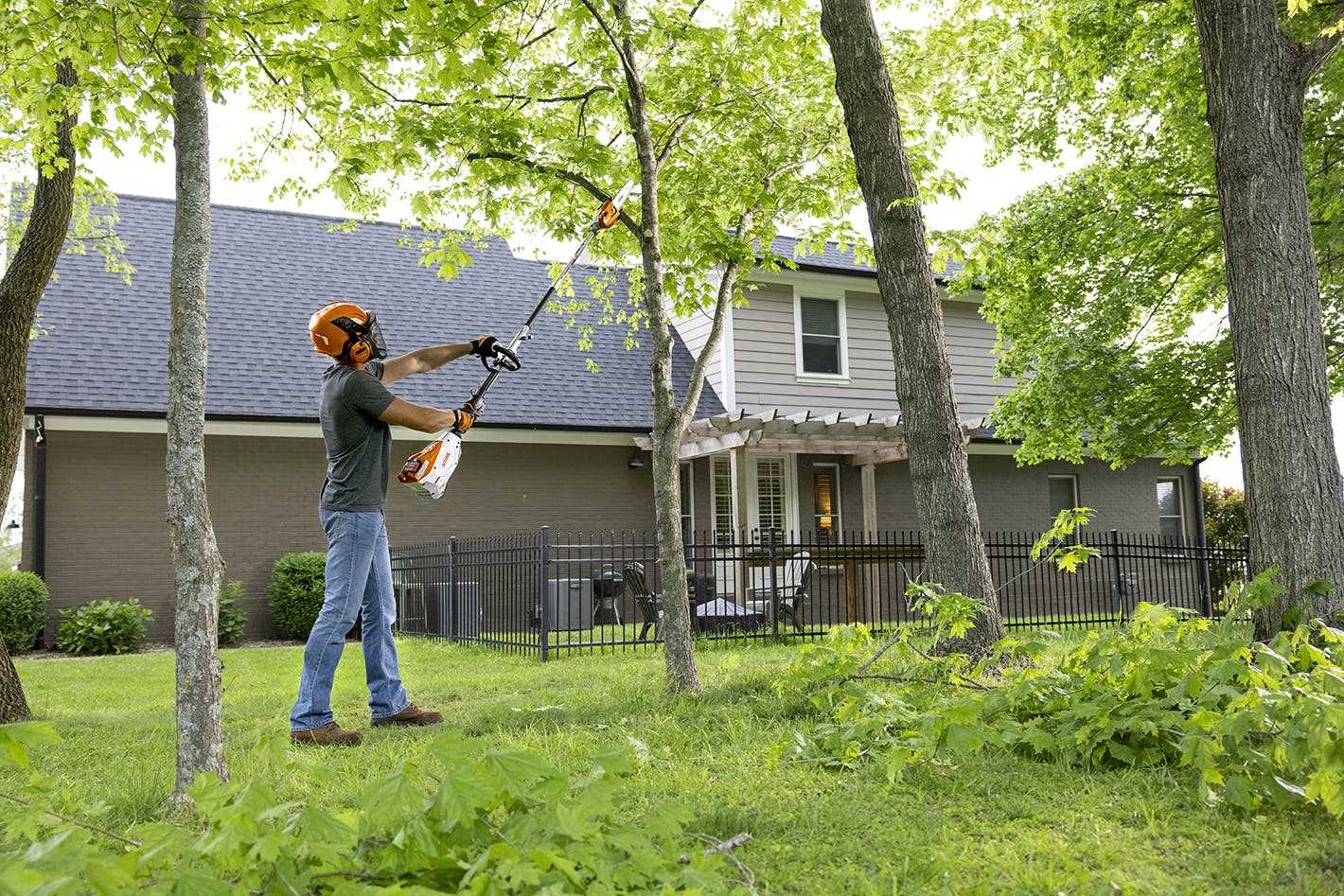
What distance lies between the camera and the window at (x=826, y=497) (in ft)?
53.5

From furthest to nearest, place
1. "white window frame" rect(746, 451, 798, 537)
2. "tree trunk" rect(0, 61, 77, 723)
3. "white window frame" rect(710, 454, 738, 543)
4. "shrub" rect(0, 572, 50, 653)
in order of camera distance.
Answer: "white window frame" rect(746, 451, 798, 537)
"white window frame" rect(710, 454, 738, 543)
"shrub" rect(0, 572, 50, 653)
"tree trunk" rect(0, 61, 77, 723)

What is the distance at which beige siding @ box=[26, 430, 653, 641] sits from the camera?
12898mm

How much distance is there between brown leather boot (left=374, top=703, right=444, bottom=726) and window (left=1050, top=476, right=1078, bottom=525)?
1492 cm

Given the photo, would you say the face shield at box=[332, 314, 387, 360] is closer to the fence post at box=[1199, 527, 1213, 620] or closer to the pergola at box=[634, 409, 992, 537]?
the pergola at box=[634, 409, 992, 537]

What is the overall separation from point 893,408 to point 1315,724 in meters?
14.1

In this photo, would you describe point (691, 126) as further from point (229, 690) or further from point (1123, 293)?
point (1123, 293)

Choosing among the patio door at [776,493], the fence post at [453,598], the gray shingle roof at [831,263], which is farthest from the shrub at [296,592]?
the gray shingle roof at [831,263]

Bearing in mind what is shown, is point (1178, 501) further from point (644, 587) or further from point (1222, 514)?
point (644, 587)

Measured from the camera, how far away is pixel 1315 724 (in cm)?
285

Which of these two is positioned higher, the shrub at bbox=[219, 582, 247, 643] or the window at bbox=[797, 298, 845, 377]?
the window at bbox=[797, 298, 845, 377]

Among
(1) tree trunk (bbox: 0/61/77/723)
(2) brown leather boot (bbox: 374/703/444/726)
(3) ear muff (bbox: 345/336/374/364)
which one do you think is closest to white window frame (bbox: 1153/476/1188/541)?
(2) brown leather boot (bbox: 374/703/444/726)

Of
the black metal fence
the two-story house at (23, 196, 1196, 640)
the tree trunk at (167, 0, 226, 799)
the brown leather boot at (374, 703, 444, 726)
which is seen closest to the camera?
the tree trunk at (167, 0, 226, 799)

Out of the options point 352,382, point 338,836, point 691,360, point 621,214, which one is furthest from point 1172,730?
point 691,360

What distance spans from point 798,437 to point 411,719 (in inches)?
353
